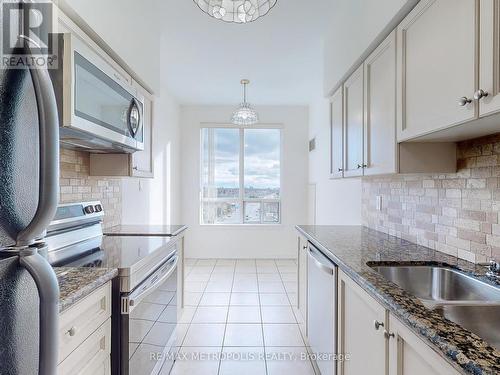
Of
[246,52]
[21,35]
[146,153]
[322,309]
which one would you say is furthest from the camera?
[246,52]

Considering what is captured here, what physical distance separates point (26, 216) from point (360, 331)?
49.6 inches

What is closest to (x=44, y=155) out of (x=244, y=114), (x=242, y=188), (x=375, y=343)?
(x=375, y=343)

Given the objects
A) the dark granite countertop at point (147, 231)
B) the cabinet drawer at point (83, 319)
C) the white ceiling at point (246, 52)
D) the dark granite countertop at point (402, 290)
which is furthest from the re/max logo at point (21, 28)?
the white ceiling at point (246, 52)

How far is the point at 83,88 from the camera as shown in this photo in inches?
54.6

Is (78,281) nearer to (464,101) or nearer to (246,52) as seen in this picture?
(464,101)

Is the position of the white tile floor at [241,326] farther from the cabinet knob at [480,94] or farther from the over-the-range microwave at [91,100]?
the cabinet knob at [480,94]

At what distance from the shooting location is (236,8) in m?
1.66

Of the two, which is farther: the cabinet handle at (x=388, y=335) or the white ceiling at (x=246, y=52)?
the white ceiling at (x=246, y=52)

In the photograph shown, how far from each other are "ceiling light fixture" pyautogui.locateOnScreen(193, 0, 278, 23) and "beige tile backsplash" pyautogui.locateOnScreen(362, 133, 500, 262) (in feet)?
4.18

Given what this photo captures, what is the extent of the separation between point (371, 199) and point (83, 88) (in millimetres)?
2273

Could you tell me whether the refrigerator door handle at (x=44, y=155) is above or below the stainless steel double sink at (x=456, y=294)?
above

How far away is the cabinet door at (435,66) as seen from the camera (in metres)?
1.04

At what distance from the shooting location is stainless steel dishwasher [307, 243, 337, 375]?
5.34 ft

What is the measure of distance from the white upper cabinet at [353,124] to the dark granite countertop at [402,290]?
482 millimetres
